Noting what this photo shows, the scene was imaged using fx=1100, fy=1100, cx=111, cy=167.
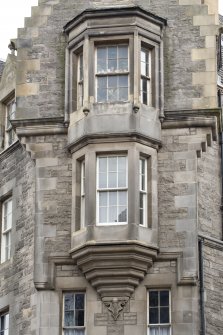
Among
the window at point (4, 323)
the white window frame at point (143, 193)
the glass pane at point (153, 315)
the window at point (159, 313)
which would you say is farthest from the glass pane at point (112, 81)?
the window at point (4, 323)

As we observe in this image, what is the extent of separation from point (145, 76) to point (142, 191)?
3.22m

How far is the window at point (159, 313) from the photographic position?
27547 millimetres

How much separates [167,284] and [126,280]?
1.05 meters

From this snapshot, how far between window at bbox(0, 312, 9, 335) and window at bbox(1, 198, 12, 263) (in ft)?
5.48

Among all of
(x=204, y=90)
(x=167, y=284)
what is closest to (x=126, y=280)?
(x=167, y=284)

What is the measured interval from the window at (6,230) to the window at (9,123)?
6.43 ft

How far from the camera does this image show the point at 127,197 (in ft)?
92.3

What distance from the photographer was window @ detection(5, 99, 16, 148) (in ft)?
108

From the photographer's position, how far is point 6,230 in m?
31.5

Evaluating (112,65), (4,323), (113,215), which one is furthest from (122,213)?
(4,323)

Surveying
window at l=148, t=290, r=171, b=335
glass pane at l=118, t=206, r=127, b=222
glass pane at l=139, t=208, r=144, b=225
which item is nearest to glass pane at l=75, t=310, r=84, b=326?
window at l=148, t=290, r=171, b=335

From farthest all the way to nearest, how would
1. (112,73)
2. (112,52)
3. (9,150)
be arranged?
1. (9,150)
2. (112,52)
3. (112,73)

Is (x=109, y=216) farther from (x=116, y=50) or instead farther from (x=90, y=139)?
(x=116, y=50)

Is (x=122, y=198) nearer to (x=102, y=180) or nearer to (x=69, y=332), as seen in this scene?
(x=102, y=180)
